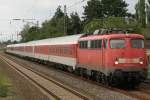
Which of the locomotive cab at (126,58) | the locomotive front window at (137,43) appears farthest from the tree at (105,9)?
the locomotive cab at (126,58)

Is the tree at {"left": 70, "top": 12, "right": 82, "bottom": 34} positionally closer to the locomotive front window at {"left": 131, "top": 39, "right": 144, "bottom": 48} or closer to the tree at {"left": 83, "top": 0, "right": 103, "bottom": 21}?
the tree at {"left": 83, "top": 0, "right": 103, "bottom": 21}

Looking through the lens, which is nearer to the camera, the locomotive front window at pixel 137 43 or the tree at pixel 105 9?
the locomotive front window at pixel 137 43

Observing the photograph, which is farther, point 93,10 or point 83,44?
point 93,10

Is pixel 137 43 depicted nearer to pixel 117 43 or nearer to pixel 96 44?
pixel 117 43

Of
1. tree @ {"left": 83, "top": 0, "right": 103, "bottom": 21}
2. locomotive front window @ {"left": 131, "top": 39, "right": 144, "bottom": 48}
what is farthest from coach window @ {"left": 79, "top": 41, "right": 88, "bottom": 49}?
tree @ {"left": 83, "top": 0, "right": 103, "bottom": 21}

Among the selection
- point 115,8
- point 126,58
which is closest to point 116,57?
point 126,58

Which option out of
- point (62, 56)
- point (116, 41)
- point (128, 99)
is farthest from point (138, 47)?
point (62, 56)

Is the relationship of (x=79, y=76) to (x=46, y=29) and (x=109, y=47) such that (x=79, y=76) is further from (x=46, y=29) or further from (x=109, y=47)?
(x=46, y=29)

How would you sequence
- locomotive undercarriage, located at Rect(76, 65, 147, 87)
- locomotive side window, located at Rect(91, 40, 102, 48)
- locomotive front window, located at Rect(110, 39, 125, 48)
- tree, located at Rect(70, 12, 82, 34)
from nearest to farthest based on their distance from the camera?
locomotive undercarriage, located at Rect(76, 65, 147, 87) < locomotive front window, located at Rect(110, 39, 125, 48) < locomotive side window, located at Rect(91, 40, 102, 48) < tree, located at Rect(70, 12, 82, 34)

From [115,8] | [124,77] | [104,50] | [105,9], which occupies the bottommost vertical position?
[124,77]

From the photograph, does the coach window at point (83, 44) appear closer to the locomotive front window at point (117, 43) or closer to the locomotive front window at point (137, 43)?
the locomotive front window at point (117, 43)

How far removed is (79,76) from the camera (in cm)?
3316

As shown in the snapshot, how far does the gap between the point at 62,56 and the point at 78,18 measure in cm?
8332

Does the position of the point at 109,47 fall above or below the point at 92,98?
above
